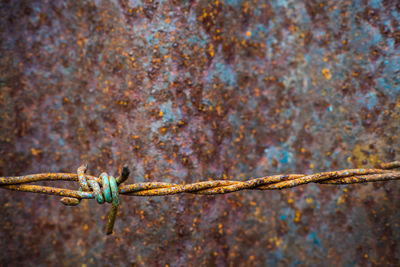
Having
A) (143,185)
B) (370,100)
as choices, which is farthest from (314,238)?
(143,185)

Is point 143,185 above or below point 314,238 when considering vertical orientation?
above

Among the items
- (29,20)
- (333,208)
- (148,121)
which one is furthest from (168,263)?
(29,20)

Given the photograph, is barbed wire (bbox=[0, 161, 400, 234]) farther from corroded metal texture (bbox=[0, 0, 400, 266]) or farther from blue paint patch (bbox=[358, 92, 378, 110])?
blue paint patch (bbox=[358, 92, 378, 110])

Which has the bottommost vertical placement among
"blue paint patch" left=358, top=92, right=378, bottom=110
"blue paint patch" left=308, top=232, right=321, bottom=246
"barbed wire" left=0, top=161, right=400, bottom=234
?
"blue paint patch" left=308, top=232, right=321, bottom=246

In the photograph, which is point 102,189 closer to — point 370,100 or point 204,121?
point 204,121

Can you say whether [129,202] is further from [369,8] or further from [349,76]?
[369,8]

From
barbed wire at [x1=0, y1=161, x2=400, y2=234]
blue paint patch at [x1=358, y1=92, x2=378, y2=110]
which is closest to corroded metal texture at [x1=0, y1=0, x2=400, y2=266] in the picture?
blue paint patch at [x1=358, y1=92, x2=378, y2=110]
